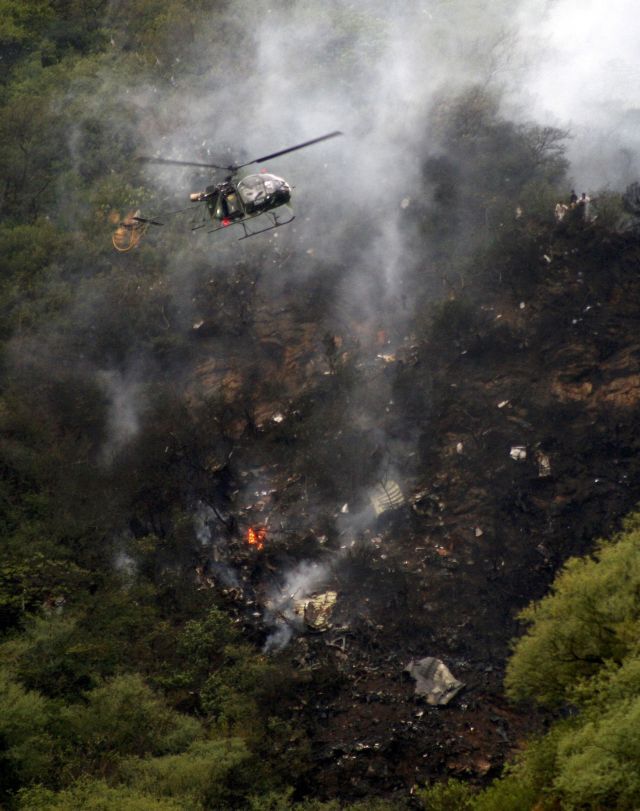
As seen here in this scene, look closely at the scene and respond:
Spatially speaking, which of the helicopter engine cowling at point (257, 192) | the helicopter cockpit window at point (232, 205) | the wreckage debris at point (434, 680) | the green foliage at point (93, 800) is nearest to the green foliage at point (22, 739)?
the green foliage at point (93, 800)

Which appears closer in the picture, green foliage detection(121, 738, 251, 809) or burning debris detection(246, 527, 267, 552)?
green foliage detection(121, 738, 251, 809)

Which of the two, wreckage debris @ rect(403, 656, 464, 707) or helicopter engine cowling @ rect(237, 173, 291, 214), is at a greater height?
helicopter engine cowling @ rect(237, 173, 291, 214)

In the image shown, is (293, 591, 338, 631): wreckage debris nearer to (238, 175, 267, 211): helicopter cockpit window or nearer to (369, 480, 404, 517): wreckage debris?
(369, 480, 404, 517): wreckage debris

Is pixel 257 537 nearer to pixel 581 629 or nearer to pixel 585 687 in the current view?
pixel 581 629

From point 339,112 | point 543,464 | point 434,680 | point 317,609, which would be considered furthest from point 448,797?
point 339,112

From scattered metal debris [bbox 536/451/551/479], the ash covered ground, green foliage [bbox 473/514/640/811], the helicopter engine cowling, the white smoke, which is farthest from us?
the white smoke

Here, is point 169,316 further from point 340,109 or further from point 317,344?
point 340,109

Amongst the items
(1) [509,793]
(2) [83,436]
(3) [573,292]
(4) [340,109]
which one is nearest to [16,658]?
(2) [83,436]

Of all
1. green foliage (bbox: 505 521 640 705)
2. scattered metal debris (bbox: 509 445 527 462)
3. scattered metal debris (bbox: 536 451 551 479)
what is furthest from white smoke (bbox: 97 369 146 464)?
Result: green foliage (bbox: 505 521 640 705)
